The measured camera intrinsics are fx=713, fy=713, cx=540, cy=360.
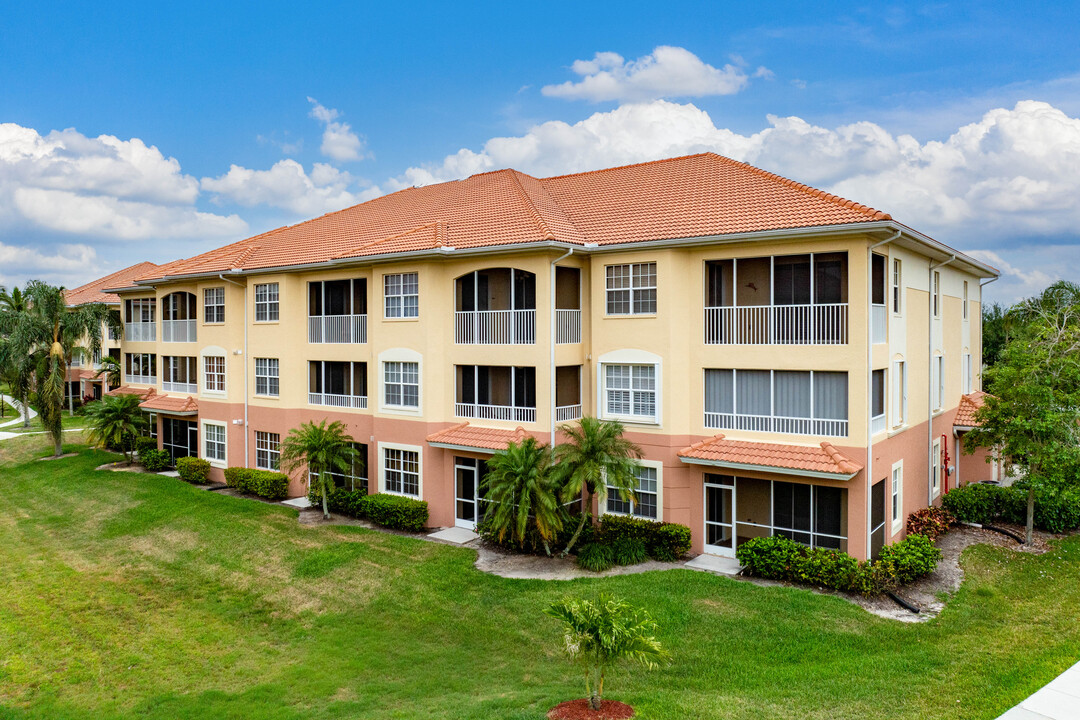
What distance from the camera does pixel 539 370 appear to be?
67.5 feet

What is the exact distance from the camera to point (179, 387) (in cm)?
3231

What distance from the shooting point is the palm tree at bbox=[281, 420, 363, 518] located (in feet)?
75.9

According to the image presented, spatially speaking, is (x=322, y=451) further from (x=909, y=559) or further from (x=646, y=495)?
(x=909, y=559)

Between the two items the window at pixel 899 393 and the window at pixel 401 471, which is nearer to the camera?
the window at pixel 899 393

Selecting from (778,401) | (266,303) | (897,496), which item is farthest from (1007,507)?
(266,303)

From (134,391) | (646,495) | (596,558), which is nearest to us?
(596,558)

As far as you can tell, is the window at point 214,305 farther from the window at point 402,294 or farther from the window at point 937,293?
the window at point 937,293

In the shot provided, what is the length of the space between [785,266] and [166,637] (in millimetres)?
17448

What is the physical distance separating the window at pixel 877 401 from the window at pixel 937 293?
22.5ft

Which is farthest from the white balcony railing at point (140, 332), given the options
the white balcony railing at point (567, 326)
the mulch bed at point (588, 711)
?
the mulch bed at point (588, 711)

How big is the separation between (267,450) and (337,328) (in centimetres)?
631

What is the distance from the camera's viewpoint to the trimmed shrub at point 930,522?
20.7 meters

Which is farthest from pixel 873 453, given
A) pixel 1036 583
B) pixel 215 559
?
pixel 215 559

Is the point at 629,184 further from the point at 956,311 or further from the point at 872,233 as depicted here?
the point at 956,311
